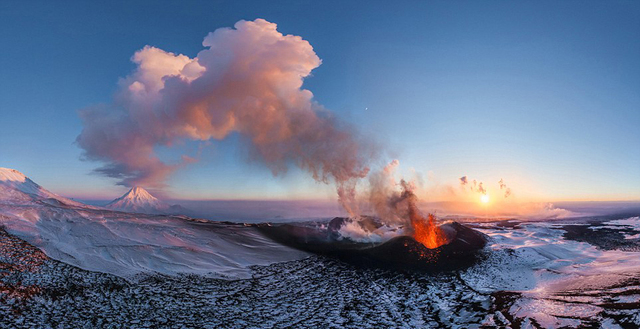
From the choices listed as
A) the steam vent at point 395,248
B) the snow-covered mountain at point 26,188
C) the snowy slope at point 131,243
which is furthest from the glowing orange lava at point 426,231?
the snow-covered mountain at point 26,188

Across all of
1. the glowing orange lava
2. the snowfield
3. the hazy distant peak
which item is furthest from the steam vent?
the hazy distant peak

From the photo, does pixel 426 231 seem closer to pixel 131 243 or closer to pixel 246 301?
pixel 246 301

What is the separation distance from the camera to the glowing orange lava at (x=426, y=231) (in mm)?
54438

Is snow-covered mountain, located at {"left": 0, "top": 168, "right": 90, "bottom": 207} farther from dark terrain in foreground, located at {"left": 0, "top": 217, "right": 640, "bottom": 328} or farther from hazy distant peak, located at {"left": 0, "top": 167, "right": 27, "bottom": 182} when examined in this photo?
dark terrain in foreground, located at {"left": 0, "top": 217, "right": 640, "bottom": 328}

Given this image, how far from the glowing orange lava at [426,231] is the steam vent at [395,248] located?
4.73 feet

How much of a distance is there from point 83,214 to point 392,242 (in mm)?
60846

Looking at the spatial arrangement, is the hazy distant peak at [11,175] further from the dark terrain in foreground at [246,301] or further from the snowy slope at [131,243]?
the dark terrain in foreground at [246,301]

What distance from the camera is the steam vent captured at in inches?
1655

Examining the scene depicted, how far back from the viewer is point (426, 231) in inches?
2244

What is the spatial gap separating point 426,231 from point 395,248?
11468mm

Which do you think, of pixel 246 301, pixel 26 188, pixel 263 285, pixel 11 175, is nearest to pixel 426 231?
pixel 263 285

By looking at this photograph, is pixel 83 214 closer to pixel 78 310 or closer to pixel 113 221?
pixel 113 221

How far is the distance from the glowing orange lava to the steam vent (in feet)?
4.73

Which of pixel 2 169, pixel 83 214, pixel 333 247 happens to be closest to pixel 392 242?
pixel 333 247
